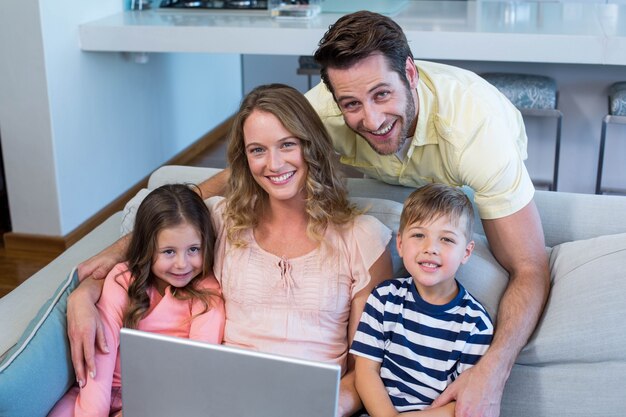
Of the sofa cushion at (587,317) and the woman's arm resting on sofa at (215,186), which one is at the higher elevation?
the woman's arm resting on sofa at (215,186)

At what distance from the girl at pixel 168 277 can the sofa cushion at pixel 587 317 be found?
717mm

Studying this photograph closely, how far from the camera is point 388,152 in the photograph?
1897mm

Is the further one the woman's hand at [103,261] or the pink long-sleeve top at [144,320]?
the woman's hand at [103,261]

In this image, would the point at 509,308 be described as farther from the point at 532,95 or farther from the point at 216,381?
the point at 532,95

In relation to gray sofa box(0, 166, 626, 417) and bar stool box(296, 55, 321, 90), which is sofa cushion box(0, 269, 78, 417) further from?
bar stool box(296, 55, 321, 90)

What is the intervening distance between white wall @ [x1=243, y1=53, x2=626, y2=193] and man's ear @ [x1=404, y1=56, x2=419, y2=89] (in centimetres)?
176

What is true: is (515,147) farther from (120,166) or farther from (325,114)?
(120,166)

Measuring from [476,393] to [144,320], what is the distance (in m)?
0.76

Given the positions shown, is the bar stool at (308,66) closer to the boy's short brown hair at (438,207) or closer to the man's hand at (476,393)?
the boy's short brown hair at (438,207)

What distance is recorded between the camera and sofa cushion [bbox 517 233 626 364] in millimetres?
1642

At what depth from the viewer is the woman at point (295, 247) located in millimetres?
1727

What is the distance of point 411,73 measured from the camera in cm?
186

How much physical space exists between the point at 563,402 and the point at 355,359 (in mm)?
439

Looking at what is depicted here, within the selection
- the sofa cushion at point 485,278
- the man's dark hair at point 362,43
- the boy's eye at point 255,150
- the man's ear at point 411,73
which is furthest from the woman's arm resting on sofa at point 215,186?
the sofa cushion at point 485,278
